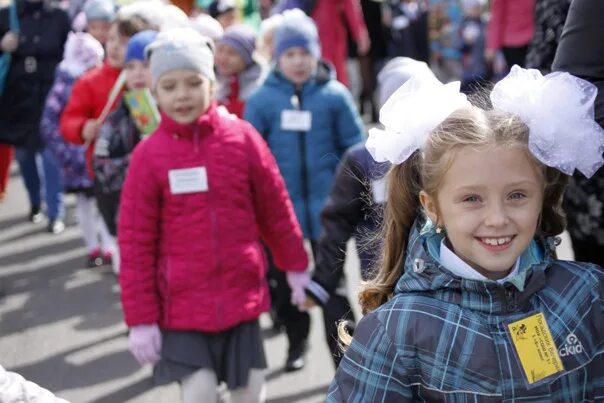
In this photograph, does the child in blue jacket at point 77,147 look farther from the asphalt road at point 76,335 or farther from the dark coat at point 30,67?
the dark coat at point 30,67

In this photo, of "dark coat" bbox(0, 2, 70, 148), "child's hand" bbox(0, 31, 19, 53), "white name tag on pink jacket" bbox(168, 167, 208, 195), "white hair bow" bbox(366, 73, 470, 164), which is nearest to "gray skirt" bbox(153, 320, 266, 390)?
"white name tag on pink jacket" bbox(168, 167, 208, 195)

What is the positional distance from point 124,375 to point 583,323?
3.61 meters

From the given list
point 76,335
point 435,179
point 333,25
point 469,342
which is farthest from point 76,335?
point 333,25

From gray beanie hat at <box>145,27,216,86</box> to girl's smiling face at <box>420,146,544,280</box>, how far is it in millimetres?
2028

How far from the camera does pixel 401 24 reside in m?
13.2

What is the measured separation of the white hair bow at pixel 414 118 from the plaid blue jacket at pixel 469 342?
0.83ft

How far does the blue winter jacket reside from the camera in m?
5.45

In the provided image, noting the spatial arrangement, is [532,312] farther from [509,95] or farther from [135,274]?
[135,274]

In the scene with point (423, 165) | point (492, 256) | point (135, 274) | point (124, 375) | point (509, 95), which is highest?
point (509, 95)

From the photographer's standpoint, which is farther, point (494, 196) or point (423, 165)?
point (423, 165)

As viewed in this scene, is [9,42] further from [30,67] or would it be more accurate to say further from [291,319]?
[291,319]

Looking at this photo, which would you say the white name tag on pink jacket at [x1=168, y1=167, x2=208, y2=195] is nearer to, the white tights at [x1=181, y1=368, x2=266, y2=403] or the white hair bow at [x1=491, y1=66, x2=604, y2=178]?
the white tights at [x1=181, y1=368, x2=266, y2=403]

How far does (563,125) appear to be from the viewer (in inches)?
90.2

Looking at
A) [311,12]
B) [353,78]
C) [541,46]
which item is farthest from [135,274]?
[353,78]
